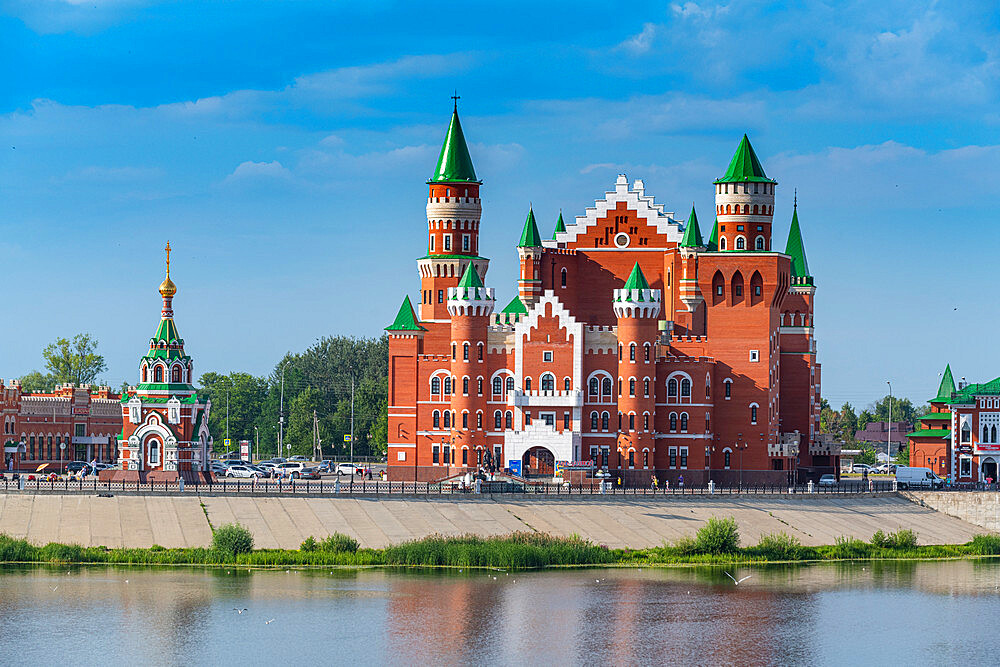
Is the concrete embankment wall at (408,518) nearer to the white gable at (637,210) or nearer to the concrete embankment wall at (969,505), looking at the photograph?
the concrete embankment wall at (969,505)

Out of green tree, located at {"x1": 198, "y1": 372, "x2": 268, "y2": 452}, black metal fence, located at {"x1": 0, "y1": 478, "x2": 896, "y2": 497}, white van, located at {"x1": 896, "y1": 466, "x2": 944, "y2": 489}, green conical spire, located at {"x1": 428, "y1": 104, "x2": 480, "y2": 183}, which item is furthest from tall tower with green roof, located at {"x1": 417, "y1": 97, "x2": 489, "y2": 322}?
green tree, located at {"x1": 198, "y1": 372, "x2": 268, "y2": 452}

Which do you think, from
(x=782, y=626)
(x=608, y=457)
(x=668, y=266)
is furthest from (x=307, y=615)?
(x=668, y=266)

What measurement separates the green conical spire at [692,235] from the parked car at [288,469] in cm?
3092

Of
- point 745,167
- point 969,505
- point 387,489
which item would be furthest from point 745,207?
point 387,489

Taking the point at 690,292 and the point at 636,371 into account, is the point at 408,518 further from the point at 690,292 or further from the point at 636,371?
the point at 690,292

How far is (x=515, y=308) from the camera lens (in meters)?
132

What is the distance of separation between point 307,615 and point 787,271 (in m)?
58.5

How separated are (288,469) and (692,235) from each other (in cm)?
3294

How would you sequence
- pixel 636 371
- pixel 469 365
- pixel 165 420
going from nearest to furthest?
pixel 165 420 < pixel 636 371 < pixel 469 365

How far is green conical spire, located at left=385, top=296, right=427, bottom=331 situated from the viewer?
131 metres

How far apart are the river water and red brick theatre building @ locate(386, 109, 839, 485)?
27523 millimetres

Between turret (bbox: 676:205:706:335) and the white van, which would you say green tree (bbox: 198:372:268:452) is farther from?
the white van

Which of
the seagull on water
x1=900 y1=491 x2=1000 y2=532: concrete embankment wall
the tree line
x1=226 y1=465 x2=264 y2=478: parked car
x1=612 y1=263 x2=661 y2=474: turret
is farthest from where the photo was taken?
the tree line

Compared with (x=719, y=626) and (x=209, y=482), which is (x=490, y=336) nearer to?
(x=209, y=482)
